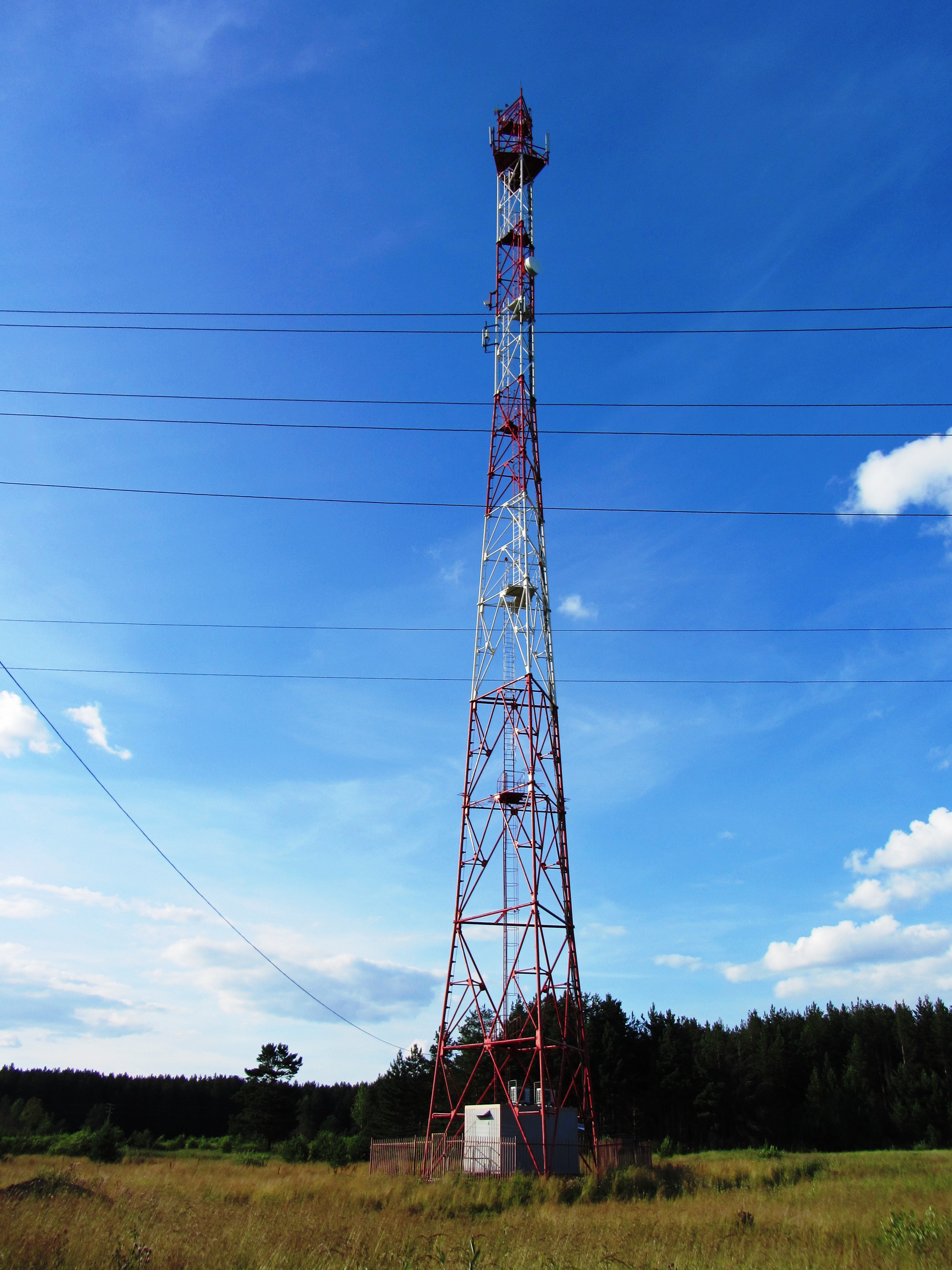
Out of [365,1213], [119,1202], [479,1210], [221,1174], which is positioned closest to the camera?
[119,1202]

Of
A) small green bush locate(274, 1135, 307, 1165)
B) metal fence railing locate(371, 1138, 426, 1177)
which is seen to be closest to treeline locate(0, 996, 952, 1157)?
small green bush locate(274, 1135, 307, 1165)

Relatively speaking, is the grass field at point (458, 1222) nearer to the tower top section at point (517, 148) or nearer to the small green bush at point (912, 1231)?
the small green bush at point (912, 1231)

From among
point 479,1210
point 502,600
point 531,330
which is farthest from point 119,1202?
point 531,330

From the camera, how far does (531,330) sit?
34.9 m

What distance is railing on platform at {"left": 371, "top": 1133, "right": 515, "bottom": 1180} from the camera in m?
25.5

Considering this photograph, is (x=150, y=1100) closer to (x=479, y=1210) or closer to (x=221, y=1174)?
(x=221, y=1174)

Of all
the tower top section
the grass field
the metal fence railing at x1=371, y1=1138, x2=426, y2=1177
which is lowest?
the grass field

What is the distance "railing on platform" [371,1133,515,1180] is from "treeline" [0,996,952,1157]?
89.0 ft

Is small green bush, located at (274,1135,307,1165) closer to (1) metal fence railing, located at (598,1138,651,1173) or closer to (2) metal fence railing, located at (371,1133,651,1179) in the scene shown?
(2) metal fence railing, located at (371,1133,651,1179)

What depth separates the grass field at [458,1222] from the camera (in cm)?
1198

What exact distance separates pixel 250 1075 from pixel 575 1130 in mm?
48733

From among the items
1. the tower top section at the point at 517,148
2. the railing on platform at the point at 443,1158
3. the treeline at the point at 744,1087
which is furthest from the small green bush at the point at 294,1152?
the tower top section at the point at 517,148

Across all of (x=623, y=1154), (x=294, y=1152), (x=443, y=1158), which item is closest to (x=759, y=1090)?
(x=294, y=1152)

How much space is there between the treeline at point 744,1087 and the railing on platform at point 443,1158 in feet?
89.0
